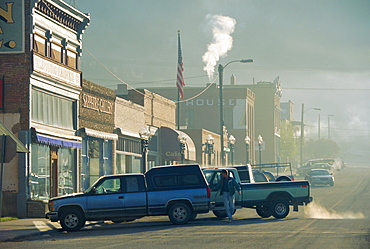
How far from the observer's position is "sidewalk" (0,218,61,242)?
19.5 meters

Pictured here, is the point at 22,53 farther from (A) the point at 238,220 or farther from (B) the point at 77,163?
(A) the point at 238,220

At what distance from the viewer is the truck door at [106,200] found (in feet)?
71.4

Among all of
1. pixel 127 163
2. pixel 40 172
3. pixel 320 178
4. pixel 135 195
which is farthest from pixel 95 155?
pixel 320 178

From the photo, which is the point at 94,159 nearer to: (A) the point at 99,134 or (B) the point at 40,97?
(A) the point at 99,134

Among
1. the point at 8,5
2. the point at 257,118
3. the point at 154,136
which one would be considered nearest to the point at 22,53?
the point at 8,5

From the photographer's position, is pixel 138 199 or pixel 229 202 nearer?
pixel 138 199

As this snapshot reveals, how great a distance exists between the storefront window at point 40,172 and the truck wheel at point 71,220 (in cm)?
736

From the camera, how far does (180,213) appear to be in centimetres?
2227

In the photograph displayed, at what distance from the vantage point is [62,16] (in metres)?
32.4

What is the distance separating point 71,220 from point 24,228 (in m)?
1.75

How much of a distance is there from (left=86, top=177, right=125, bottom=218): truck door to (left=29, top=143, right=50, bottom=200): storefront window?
7456mm

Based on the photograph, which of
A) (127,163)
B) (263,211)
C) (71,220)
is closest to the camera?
(71,220)

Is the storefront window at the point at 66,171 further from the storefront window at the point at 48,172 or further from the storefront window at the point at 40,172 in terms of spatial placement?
the storefront window at the point at 40,172

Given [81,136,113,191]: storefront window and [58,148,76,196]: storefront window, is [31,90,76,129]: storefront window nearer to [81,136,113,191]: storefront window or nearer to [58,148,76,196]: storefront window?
[58,148,76,196]: storefront window
